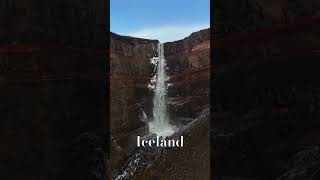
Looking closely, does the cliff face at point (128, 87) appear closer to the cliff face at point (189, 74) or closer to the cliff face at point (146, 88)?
the cliff face at point (146, 88)
